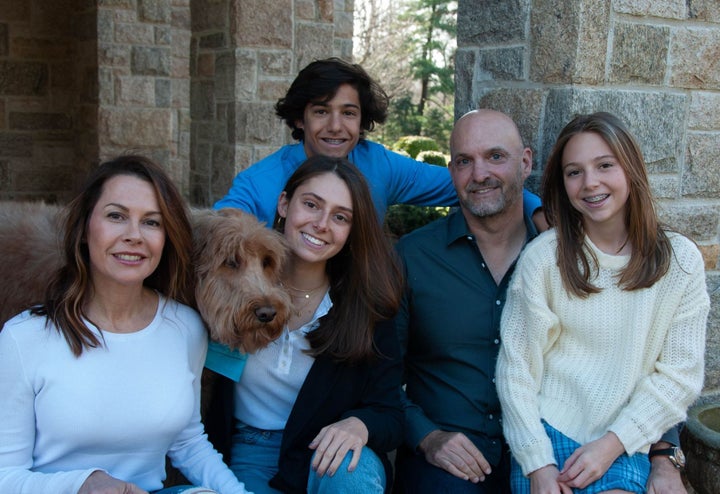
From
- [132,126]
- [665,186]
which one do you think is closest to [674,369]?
[665,186]

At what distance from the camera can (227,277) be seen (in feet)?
8.19

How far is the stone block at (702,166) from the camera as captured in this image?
3367 mm

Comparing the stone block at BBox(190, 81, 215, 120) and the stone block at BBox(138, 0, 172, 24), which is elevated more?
the stone block at BBox(138, 0, 172, 24)

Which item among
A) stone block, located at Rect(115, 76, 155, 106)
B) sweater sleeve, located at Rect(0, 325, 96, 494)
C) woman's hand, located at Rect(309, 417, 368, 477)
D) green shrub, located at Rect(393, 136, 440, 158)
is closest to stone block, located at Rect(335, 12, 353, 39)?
stone block, located at Rect(115, 76, 155, 106)

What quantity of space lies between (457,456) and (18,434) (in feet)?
4.75

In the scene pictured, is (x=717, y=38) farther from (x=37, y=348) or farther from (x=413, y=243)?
(x=37, y=348)

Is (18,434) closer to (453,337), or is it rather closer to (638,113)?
(453,337)

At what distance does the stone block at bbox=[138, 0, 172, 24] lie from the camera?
662 centimetres

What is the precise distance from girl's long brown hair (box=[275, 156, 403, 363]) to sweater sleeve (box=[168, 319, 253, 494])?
39 centimetres

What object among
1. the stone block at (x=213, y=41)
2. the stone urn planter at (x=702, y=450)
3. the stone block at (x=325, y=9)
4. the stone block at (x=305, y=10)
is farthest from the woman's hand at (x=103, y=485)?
the stone block at (x=325, y=9)

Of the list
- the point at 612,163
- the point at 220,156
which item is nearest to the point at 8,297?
the point at 612,163

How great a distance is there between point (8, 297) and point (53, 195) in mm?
5333

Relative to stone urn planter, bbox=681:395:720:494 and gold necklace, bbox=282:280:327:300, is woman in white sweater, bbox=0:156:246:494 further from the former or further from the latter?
stone urn planter, bbox=681:395:720:494

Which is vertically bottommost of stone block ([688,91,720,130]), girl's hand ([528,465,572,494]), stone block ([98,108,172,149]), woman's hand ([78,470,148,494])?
girl's hand ([528,465,572,494])
